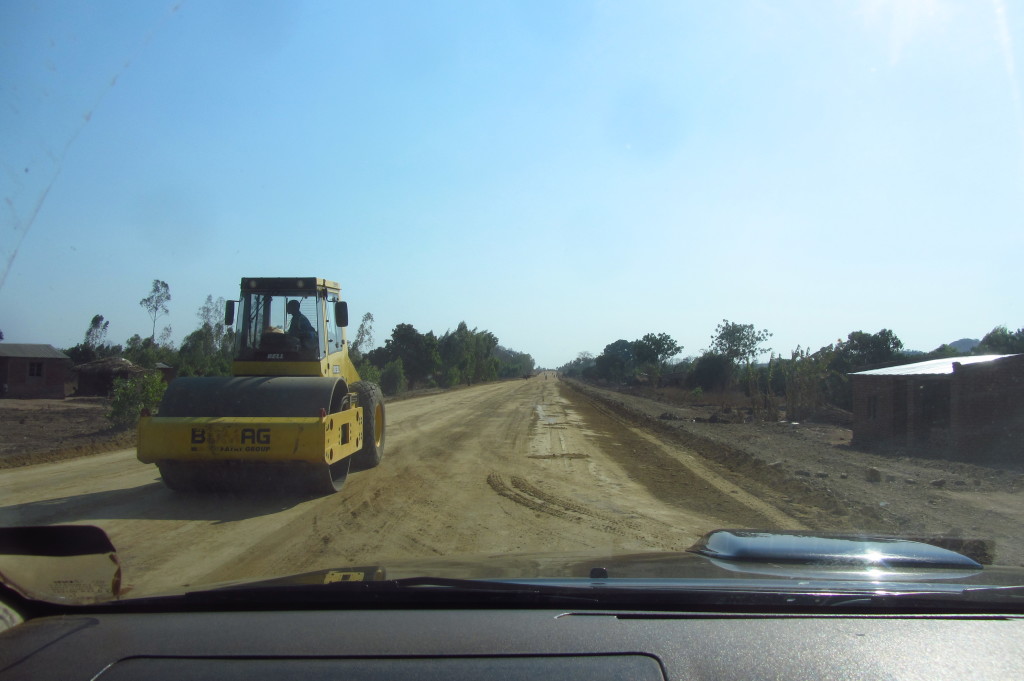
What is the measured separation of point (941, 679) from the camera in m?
2.36

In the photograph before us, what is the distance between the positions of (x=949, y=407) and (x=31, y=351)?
43529mm

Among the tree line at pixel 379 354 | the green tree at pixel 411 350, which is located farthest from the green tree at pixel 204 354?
the green tree at pixel 411 350

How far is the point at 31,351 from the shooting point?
3934cm

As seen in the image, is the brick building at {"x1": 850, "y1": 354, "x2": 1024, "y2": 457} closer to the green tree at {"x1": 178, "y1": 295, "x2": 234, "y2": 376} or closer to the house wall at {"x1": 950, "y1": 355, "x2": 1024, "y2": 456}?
the house wall at {"x1": 950, "y1": 355, "x2": 1024, "y2": 456}

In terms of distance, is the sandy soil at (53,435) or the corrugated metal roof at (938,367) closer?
the sandy soil at (53,435)

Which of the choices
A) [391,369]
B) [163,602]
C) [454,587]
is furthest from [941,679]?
[391,369]

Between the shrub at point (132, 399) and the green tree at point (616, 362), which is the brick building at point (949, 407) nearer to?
the shrub at point (132, 399)

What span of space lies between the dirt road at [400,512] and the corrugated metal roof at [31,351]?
29307 millimetres

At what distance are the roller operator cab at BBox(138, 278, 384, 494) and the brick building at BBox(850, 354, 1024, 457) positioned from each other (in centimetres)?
1347

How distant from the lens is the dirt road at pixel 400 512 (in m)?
6.75

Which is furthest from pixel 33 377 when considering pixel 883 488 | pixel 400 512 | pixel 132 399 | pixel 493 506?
pixel 883 488

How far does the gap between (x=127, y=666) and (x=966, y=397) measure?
18.1 meters

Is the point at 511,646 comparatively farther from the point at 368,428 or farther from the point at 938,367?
the point at 938,367

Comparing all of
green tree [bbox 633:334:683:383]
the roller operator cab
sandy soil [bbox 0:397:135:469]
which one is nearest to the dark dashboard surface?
the roller operator cab
